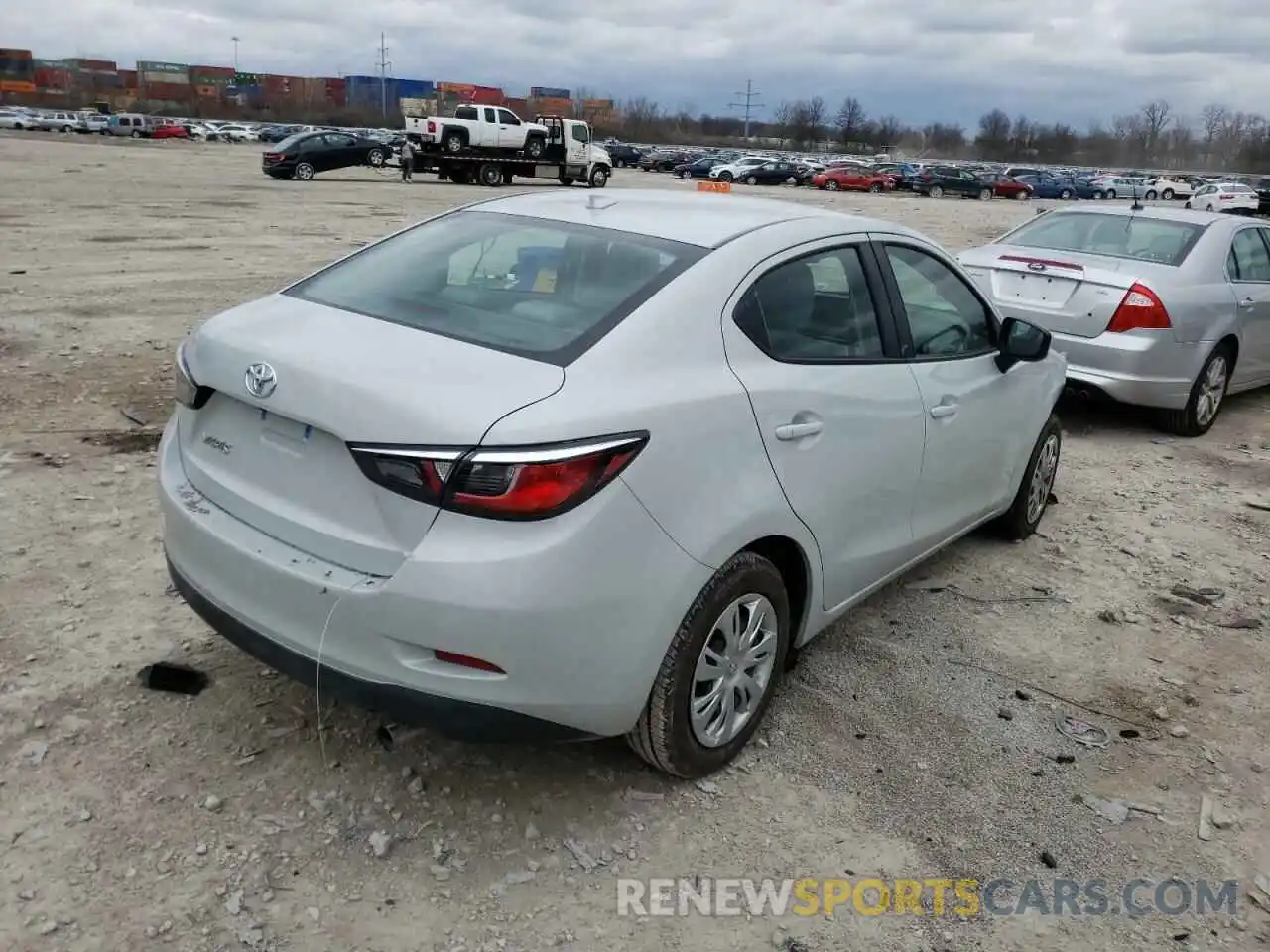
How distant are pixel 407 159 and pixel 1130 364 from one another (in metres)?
32.7

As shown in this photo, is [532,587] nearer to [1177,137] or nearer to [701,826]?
[701,826]

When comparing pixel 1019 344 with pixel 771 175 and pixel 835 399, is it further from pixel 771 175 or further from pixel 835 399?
pixel 771 175

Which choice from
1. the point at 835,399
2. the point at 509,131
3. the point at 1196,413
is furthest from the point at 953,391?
the point at 509,131

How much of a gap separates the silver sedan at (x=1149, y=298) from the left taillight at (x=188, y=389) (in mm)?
6017

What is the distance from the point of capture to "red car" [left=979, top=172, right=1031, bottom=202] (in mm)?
56094

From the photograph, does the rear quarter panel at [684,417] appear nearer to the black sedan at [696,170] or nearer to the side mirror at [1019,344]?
the side mirror at [1019,344]

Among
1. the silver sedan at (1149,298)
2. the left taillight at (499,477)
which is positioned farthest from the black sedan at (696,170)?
the left taillight at (499,477)

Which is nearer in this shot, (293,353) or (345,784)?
(293,353)

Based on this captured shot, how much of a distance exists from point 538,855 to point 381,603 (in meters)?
0.89

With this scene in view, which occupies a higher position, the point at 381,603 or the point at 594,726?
the point at 381,603

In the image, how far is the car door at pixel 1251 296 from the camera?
7996 millimetres

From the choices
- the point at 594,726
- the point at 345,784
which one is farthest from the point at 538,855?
the point at 345,784

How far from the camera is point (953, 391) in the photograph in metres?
4.20

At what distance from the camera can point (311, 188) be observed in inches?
1193
